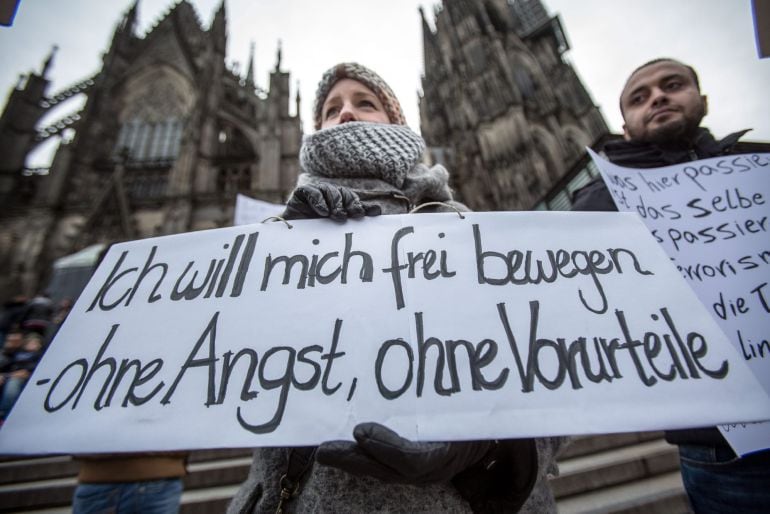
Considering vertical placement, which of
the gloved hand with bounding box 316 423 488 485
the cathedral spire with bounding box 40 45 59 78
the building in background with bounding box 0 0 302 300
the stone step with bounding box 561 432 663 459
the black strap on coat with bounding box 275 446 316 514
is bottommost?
the stone step with bounding box 561 432 663 459

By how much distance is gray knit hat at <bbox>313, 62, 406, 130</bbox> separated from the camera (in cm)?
164

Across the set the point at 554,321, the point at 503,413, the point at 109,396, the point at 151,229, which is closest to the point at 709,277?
the point at 554,321

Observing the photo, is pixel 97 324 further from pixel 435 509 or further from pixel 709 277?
pixel 709 277

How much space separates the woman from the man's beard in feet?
3.75

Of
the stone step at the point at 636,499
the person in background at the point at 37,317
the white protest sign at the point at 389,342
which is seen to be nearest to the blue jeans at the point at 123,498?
the white protest sign at the point at 389,342

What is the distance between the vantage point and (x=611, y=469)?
9.16 ft

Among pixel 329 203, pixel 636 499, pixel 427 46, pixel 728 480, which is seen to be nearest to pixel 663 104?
pixel 728 480

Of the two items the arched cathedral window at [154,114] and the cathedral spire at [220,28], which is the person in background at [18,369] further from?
the cathedral spire at [220,28]

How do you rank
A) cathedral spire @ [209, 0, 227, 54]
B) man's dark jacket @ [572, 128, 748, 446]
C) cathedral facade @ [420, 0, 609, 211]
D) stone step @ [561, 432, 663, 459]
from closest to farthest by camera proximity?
man's dark jacket @ [572, 128, 748, 446] → stone step @ [561, 432, 663, 459] → cathedral facade @ [420, 0, 609, 211] → cathedral spire @ [209, 0, 227, 54]

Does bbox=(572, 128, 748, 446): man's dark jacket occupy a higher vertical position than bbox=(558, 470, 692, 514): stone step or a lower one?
higher

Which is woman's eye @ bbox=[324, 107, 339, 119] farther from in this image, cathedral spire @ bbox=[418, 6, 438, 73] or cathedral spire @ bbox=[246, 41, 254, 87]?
cathedral spire @ bbox=[418, 6, 438, 73]

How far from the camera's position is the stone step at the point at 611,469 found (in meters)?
2.69

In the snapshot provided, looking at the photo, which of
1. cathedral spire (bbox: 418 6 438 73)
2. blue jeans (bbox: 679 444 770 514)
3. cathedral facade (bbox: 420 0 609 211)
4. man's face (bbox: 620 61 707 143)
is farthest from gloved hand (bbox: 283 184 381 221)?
cathedral spire (bbox: 418 6 438 73)

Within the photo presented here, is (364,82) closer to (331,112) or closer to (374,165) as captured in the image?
(331,112)
